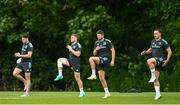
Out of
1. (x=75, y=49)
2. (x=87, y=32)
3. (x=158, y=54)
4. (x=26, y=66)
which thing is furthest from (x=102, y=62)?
(x=87, y=32)

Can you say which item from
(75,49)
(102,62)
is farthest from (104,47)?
(75,49)

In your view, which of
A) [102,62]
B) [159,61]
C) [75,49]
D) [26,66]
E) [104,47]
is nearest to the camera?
[159,61]

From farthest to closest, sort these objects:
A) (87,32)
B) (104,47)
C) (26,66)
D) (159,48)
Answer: (87,32) < (26,66) < (104,47) < (159,48)

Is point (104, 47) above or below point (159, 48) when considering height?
above

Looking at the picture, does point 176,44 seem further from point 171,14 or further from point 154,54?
point 154,54

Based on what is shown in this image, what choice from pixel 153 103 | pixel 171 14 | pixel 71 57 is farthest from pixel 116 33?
pixel 153 103

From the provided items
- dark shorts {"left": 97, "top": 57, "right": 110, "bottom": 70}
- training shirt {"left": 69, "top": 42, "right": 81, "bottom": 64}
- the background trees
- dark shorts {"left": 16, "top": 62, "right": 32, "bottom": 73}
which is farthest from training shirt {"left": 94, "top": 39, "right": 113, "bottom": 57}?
the background trees

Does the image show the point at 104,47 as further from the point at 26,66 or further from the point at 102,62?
the point at 26,66

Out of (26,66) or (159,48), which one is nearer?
(159,48)

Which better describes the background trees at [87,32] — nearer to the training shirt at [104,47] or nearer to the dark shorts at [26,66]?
the dark shorts at [26,66]

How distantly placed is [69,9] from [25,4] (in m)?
2.39

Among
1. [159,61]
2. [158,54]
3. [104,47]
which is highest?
[104,47]

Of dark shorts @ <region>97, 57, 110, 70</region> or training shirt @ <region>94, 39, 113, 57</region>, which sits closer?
dark shorts @ <region>97, 57, 110, 70</region>

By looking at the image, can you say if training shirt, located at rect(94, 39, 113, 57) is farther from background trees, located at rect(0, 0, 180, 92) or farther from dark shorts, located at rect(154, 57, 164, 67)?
background trees, located at rect(0, 0, 180, 92)
